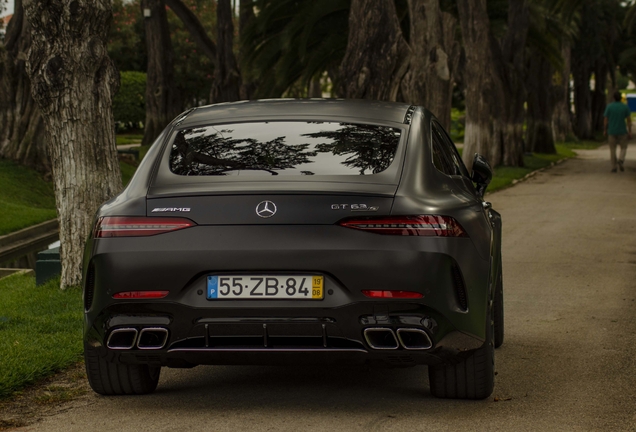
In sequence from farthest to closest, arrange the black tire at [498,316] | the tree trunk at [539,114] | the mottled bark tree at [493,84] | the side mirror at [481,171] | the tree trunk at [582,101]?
the tree trunk at [582,101]
the tree trunk at [539,114]
the mottled bark tree at [493,84]
the black tire at [498,316]
the side mirror at [481,171]

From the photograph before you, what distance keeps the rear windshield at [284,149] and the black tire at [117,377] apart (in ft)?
3.42

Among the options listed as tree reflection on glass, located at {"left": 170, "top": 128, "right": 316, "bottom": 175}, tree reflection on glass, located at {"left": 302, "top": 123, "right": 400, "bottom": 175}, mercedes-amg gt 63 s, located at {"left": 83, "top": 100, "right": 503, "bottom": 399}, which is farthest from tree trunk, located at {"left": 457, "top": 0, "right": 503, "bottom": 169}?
mercedes-amg gt 63 s, located at {"left": 83, "top": 100, "right": 503, "bottom": 399}

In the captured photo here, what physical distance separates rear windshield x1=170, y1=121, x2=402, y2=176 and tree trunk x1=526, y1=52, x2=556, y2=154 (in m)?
32.4

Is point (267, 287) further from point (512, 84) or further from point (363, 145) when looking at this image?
point (512, 84)

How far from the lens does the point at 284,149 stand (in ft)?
18.4

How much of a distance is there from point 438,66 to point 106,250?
15181 mm

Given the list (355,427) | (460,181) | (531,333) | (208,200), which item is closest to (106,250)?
(208,200)

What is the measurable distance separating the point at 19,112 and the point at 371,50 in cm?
953

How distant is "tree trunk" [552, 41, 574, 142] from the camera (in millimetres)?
47812

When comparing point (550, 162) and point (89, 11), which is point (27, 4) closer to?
point (89, 11)

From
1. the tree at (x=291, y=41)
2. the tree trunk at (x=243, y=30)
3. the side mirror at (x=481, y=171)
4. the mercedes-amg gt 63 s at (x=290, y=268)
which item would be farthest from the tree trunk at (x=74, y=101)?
the tree trunk at (x=243, y=30)

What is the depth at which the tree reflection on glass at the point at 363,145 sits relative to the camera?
17.8 ft

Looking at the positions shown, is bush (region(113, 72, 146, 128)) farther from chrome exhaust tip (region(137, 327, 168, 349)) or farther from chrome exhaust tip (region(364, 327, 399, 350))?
chrome exhaust tip (region(364, 327, 399, 350))

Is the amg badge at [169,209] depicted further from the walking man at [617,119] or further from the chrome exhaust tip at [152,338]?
the walking man at [617,119]
